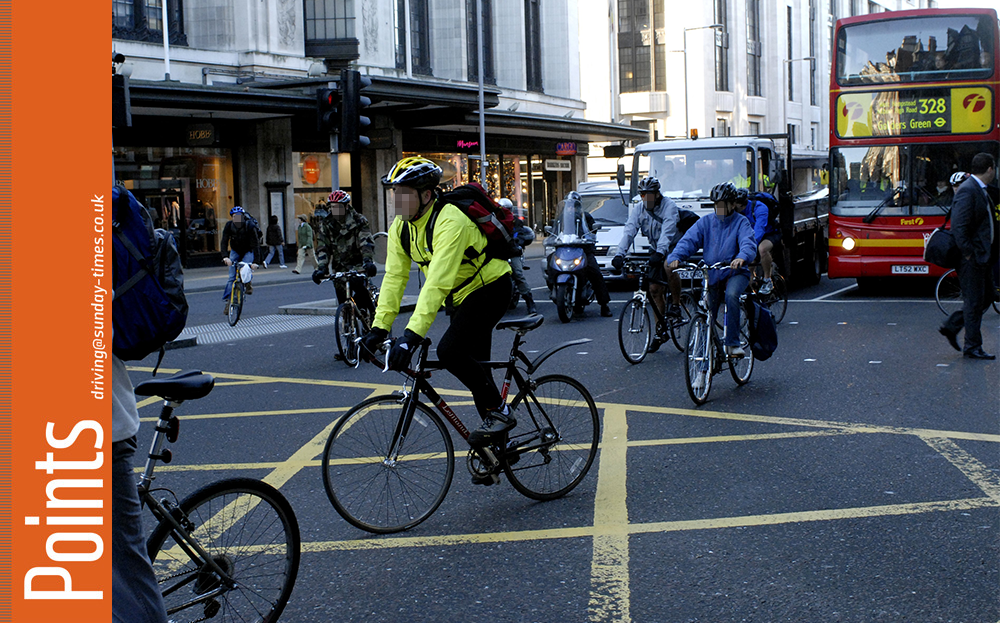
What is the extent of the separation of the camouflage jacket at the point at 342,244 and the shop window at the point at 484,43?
31.1 meters

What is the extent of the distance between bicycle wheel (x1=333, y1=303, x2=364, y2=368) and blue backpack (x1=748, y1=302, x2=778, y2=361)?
12.5 ft

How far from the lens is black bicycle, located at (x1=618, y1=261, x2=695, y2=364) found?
32.8ft

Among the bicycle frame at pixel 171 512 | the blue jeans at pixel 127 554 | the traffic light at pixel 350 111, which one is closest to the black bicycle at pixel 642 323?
the traffic light at pixel 350 111

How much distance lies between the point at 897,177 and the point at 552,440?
11.7 m

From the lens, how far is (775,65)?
69.6 meters

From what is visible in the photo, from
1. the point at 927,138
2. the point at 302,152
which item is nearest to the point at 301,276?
the point at 302,152

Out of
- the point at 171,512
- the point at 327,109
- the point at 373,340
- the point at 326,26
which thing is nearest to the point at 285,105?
the point at 326,26

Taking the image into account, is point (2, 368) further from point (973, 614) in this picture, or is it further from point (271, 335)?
point (271, 335)

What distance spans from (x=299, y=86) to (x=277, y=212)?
5039 mm

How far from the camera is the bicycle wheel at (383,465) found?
4.83 meters

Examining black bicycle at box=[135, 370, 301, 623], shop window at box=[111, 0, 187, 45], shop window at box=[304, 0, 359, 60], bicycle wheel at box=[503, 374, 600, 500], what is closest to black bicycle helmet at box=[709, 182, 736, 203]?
bicycle wheel at box=[503, 374, 600, 500]

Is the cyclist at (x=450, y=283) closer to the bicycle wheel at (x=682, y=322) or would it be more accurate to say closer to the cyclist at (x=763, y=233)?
the bicycle wheel at (x=682, y=322)

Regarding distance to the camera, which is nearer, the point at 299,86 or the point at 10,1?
the point at 10,1

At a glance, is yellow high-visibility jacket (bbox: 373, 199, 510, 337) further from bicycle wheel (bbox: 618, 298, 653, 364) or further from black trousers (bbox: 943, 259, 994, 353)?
black trousers (bbox: 943, 259, 994, 353)
